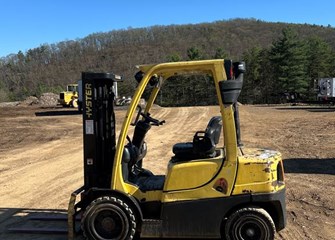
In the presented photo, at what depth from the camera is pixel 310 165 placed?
35.1 ft

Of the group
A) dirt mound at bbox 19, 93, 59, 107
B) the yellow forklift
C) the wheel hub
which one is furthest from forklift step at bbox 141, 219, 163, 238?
dirt mound at bbox 19, 93, 59, 107

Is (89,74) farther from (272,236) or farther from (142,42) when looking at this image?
(142,42)

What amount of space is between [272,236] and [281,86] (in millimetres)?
56588

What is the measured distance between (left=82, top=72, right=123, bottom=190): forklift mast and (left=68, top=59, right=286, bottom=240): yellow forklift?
0.26ft

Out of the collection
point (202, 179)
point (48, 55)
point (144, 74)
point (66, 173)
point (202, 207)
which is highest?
point (48, 55)

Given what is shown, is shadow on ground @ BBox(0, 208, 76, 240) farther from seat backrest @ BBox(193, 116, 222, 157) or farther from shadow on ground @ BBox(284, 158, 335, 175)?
shadow on ground @ BBox(284, 158, 335, 175)

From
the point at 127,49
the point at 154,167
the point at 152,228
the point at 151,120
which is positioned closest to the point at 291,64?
the point at 154,167

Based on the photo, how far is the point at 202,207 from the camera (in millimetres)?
4969

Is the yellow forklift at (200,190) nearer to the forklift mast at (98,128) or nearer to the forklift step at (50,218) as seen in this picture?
the forklift mast at (98,128)

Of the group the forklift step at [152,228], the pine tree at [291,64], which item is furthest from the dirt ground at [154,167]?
the pine tree at [291,64]

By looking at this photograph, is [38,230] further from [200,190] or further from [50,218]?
[200,190]

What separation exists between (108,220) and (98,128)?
1166 mm

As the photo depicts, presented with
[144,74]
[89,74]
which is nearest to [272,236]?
[144,74]

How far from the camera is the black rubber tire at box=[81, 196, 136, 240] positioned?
16.6 ft
